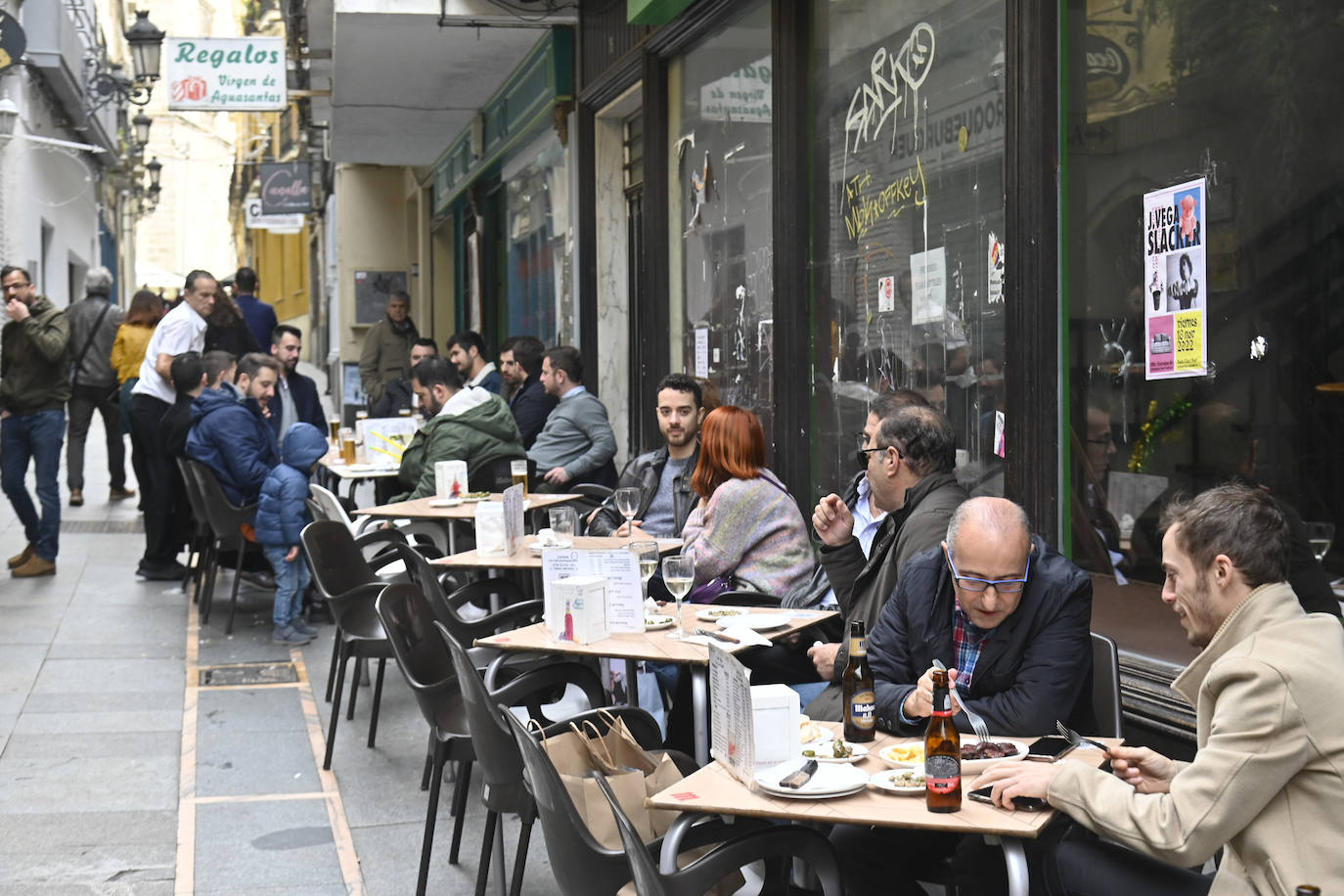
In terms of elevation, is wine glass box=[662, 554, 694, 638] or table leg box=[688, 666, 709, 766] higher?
wine glass box=[662, 554, 694, 638]

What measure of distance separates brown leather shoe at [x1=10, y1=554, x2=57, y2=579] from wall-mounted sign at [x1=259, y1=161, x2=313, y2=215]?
12.5m

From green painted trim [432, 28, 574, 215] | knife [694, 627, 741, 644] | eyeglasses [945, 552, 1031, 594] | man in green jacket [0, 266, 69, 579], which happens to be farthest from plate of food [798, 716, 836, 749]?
green painted trim [432, 28, 574, 215]

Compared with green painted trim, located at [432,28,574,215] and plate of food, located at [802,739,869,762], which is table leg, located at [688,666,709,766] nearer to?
plate of food, located at [802,739,869,762]

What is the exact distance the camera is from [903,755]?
3307mm

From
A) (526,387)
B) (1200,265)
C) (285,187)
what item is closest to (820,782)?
(1200,265)

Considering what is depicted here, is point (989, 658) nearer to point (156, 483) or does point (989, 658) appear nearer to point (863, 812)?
point (863, 812)

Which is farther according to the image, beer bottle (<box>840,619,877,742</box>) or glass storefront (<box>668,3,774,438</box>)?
glass storefront (<box>668,3,774,438</box>)

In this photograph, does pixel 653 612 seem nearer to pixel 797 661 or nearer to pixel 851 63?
pixel 797 661

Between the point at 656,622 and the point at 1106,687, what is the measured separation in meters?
1.59

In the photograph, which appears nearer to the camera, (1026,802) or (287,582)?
(1026,802)

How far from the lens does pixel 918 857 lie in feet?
11.9

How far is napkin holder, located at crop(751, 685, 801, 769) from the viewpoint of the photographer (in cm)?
314

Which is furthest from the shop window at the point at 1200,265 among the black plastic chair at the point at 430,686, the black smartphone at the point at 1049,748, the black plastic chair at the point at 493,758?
the black plastic chair at the point at 430,686

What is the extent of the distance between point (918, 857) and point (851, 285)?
3613 millimetres
